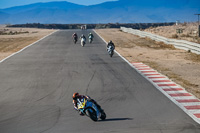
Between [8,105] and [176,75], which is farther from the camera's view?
[176,75]

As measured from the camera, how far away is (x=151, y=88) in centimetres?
1345

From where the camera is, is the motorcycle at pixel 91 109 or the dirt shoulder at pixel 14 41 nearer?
the motorcycle at pixel 91 109

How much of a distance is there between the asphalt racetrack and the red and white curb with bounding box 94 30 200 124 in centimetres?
29

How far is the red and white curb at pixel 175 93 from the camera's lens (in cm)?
1051

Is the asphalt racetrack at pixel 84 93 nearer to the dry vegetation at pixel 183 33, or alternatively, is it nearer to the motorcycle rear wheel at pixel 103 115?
the motorcycle rear wheel at pixel 103 115

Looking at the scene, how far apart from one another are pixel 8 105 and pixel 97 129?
12.9ft

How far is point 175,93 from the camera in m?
12.7

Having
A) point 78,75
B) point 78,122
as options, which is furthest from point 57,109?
point 78,75

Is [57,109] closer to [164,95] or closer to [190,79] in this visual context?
[164,95]

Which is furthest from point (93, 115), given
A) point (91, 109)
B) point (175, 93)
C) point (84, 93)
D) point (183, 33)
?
point (183, 33)

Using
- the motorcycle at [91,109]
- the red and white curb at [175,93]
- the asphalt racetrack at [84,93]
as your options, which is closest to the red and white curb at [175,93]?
the red and white curb at [175,93]

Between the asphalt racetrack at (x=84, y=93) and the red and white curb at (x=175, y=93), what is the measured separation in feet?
0.94

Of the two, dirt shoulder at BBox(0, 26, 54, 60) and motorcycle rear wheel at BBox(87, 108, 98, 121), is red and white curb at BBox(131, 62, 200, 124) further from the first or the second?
dirt shoulder at BBox(0, 26, 54, 60)

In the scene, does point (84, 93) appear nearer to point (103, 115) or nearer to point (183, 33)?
point (103, 115)
